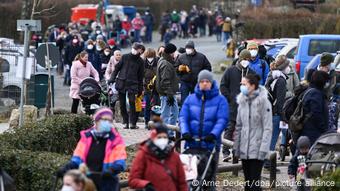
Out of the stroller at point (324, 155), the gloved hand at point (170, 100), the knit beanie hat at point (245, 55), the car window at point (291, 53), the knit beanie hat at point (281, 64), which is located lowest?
the car window at point (291, 53)

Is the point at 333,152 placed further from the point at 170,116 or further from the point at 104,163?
the point at 170,116

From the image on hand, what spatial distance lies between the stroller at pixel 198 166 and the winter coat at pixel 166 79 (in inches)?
287

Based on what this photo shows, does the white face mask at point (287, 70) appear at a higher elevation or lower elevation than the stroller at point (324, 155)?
higher

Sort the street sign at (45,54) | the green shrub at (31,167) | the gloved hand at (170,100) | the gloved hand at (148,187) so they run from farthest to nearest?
the street sign at (45,54), the gloved hand at (170,100), the green shrub at (31,167), the gloved hand at (148,187)

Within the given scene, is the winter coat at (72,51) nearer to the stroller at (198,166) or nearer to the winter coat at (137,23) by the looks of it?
the winter coat at (137,23)

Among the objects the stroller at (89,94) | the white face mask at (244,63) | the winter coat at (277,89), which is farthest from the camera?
the stroller at (89,94)

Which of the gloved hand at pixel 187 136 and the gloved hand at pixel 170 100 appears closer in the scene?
the gloved hand at pixel 187 136

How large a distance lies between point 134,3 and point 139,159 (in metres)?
58.1

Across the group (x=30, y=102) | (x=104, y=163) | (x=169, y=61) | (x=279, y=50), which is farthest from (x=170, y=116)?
(x=279, y=50)

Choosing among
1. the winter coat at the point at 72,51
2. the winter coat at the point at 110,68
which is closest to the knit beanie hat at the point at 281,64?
the winter coat at the point at 110,68

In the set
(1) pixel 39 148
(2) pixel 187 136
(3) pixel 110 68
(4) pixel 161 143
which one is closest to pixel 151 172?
(4) pixel 161 143

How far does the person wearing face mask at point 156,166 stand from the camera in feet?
40.0

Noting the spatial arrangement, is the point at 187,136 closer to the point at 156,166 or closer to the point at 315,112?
the point at 156,166

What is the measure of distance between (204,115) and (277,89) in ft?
15.2
